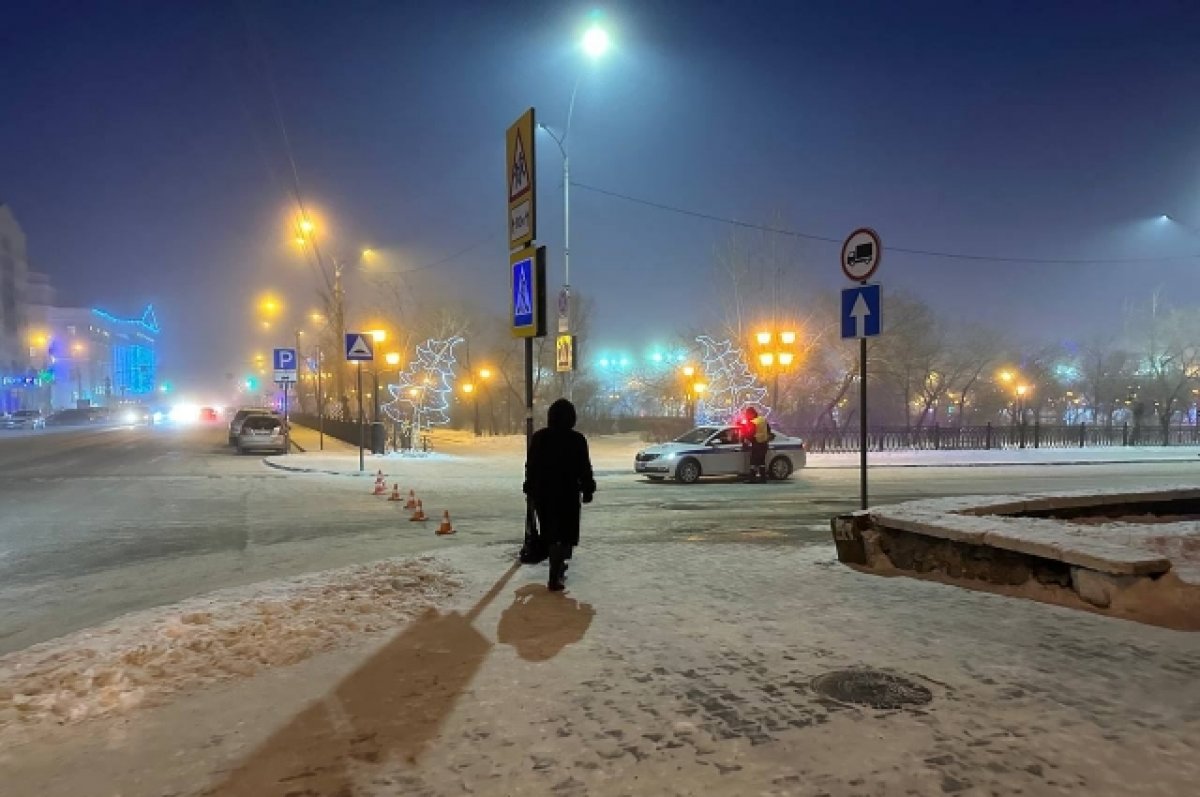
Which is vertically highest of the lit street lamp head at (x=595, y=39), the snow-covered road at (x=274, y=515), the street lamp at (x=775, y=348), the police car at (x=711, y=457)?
the lit street lamp head at (x=595, y=39)

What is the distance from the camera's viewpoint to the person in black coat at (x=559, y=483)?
7.16m

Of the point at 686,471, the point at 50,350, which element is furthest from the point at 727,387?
the point at 50,350

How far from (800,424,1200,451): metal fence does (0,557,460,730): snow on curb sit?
26.3m

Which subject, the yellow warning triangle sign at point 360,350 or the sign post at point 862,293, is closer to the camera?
the sign post at point 862,293

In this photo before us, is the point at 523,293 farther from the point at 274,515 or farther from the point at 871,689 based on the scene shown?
the point at 274,515

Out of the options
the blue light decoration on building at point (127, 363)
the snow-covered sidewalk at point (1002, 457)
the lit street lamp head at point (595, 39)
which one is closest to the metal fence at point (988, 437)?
the snow-covered sidewalk at point (1002, 457)

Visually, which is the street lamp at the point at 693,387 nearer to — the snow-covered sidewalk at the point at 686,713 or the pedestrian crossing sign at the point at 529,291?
the pedestrian crossing sign at the point at 529,291

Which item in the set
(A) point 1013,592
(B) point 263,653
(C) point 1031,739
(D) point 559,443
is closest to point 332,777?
(B) point 263,653

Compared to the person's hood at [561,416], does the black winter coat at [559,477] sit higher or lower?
lower

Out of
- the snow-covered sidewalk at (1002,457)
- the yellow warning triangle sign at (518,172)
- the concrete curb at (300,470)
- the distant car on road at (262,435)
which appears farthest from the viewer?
the distant car on road at (262,435)

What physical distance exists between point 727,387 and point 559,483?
27.2 meters

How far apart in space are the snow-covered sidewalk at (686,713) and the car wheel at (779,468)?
1365 cm

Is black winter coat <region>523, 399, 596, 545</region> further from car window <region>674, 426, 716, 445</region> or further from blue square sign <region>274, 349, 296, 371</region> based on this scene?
blue square sign <region>274, 349, 296, 371</region>

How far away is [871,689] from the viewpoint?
4.49m
